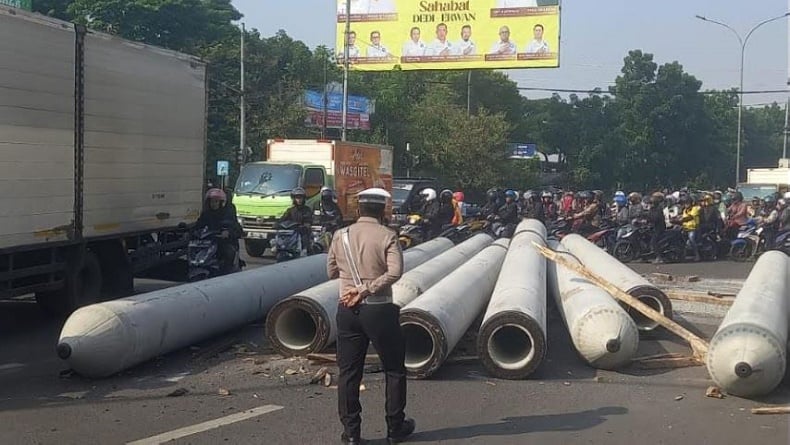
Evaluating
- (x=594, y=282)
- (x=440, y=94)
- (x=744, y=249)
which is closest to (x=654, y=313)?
(x=594, y=282)

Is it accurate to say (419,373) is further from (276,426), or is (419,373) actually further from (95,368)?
(95,368)

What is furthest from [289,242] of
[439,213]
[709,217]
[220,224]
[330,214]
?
[709,217]

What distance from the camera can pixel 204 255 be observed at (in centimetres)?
1262

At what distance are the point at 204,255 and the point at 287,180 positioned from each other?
7.82 metres

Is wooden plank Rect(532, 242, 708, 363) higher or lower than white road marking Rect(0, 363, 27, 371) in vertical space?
higher

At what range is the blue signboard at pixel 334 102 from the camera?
47625 millimetres

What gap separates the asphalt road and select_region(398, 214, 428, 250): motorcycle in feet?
34.3

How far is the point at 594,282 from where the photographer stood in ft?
33.8

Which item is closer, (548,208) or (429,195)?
(429,195)

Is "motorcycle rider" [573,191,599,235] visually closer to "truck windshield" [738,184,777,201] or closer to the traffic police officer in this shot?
the traffic police officer

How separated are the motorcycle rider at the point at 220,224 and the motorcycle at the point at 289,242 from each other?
110 inches

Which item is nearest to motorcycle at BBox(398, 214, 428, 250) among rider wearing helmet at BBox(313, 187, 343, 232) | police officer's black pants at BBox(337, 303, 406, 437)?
rider wearing helmet at BBox(313, 187, 343, 232)

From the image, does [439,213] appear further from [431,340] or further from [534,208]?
[431,340]

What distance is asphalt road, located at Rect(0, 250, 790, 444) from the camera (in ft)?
21.5
